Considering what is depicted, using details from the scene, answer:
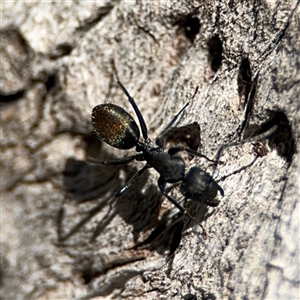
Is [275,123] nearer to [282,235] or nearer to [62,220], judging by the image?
[282,235]

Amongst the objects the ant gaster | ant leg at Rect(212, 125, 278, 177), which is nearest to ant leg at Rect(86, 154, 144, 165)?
the ant gaster

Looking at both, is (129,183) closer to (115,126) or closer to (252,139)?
(115,126)

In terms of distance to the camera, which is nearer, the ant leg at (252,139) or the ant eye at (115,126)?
the ant leg at (252,139)

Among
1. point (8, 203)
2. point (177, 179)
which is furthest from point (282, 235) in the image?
point (8, 203)

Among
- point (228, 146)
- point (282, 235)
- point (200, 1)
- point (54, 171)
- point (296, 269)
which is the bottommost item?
point (296, 269)

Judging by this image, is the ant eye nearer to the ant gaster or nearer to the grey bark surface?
the ant gaster

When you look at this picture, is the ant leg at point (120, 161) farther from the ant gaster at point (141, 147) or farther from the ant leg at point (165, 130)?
the ant leg at point (165, 130)

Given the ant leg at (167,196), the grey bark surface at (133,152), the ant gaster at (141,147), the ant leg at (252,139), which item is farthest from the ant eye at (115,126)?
the ant leg at (252,139)
